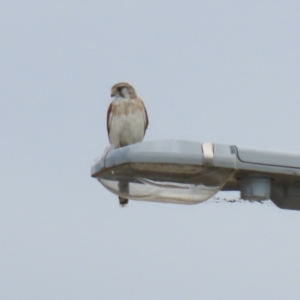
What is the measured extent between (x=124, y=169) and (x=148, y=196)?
0.24 metres

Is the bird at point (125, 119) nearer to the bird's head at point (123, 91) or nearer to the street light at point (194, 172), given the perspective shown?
the bird's head at point (123, 91)

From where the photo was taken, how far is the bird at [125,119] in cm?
1137

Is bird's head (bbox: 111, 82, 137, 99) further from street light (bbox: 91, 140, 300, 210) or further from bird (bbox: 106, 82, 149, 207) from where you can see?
street light (bbox: 91, 140, 300, 210)

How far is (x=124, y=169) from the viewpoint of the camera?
4.65 metres

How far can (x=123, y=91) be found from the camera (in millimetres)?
11758

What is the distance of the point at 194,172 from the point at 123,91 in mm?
7240

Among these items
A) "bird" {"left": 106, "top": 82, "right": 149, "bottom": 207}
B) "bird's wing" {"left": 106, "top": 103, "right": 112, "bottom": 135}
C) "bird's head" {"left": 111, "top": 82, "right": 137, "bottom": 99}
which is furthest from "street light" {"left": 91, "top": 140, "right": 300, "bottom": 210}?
"bird's head" {"left": 111, "top": 82, "right": 137, "bottom": 99}

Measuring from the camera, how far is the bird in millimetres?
11367

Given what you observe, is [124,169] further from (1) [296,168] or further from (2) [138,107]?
(2) [138,107]

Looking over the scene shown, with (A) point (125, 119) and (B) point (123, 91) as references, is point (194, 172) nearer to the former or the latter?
(A) point (125, 119)

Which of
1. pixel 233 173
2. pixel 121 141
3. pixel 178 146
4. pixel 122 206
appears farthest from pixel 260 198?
pixel 121 141

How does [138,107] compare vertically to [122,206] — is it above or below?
above

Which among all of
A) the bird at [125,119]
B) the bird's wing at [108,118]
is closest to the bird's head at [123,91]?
the bird at [125,119]

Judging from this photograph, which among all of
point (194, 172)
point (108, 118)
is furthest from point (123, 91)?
point (194, 172)
